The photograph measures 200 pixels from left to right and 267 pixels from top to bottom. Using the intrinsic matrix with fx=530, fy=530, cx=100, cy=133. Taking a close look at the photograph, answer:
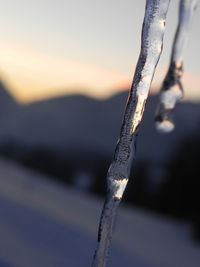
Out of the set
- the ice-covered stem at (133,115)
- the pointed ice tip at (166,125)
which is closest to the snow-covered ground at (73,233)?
the pointed ice tip at (166,125)

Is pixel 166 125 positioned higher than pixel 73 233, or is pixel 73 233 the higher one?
pixel 73 233

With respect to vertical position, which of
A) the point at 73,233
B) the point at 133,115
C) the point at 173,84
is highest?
the point at 73,233

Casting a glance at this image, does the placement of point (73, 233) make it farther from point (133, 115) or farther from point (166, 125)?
point (133, 115)

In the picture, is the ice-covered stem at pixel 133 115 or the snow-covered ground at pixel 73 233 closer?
the ice-covered stem at pixel 133 115

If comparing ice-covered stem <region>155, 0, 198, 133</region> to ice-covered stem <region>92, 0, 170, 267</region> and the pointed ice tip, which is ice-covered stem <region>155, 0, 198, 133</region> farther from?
ice-covered stem <region>92, 0, 170, 267</region>

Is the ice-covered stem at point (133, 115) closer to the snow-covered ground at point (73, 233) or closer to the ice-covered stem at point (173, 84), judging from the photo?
the ice-covered stem at point (173, 84)

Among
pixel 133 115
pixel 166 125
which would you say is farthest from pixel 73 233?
pixel 133 115

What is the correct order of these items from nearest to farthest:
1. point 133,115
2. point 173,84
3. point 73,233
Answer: point 133,115 < point 173,84 < point 73,233
